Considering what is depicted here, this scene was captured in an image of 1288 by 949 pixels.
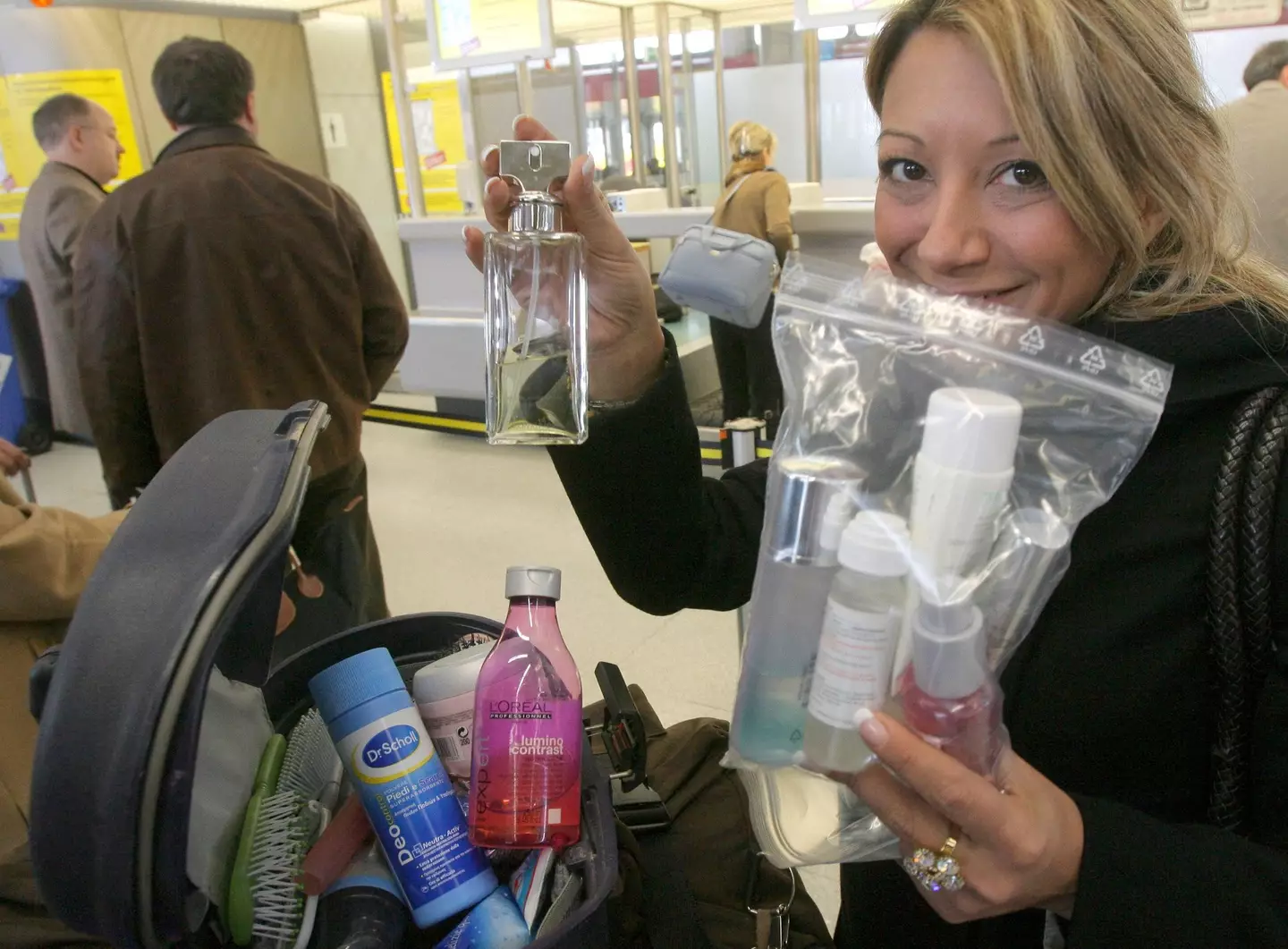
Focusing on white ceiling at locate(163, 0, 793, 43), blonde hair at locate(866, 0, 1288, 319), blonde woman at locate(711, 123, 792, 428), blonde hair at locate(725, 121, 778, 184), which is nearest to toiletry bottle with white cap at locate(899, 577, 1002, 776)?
blonde hair at locate(866, 0, 1288, 319)

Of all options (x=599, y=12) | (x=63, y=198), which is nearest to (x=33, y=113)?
(x=63, y=198)

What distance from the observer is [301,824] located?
23.0 inches

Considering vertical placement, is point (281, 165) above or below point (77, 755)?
above

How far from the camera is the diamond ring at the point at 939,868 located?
20.1 inches

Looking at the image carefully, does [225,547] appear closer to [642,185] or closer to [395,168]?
[642,185]

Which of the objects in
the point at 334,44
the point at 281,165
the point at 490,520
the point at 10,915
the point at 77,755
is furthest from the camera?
the point at 334,44

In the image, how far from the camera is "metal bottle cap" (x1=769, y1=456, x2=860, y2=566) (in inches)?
19.6

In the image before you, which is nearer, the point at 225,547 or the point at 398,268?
the point at 225,547

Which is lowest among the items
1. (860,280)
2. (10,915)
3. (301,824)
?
(10,915)

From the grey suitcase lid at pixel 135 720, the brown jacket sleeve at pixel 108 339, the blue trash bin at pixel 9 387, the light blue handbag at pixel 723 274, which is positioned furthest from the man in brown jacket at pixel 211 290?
the blue trash bin at pixel 9 387

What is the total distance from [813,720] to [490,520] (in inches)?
121

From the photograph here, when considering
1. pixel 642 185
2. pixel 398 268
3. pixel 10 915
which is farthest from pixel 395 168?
pixel 10 915

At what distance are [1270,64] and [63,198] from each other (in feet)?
12.8

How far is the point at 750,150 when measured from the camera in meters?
3.97
